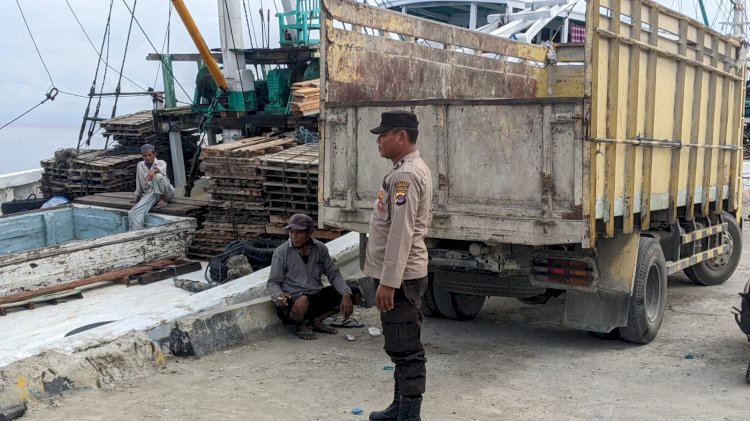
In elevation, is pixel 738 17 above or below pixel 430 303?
above

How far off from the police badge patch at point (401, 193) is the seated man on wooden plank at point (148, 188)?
9430 mm

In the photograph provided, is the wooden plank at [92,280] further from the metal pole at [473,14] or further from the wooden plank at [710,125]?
the metal pole at [473,14]

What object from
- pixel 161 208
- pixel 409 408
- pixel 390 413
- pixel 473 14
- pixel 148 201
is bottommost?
pixel 390 413

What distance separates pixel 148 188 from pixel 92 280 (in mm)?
Answer: 2732

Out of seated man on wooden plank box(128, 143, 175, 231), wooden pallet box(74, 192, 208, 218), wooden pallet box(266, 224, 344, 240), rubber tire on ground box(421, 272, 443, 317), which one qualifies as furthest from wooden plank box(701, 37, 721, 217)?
seated man on wooden plank box(128, 143, 175, 231)

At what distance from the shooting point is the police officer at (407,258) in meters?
4.71

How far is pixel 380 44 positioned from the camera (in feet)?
25.2

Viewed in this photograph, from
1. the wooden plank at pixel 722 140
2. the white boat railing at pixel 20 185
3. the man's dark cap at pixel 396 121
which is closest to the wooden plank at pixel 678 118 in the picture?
the wooden plank at pixel 722 140

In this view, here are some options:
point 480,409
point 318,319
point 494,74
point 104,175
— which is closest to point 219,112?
point 104,175

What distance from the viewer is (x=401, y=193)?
466cm

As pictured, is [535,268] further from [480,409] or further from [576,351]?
[480,409]

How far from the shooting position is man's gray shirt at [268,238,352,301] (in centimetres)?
731

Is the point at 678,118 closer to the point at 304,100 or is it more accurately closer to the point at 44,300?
the point at 304,100

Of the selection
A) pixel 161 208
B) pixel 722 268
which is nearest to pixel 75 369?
pixel 722 268
